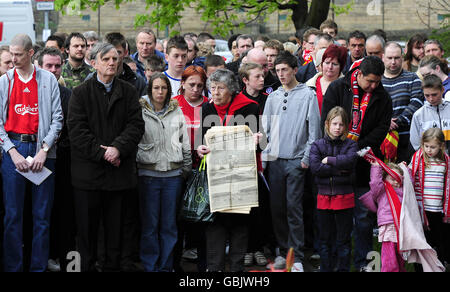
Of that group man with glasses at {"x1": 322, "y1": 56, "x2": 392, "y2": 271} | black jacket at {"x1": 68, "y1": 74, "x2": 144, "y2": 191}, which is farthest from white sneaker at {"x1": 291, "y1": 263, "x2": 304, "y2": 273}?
black jacket at {"x1": 68, "y1": 74, "x2": 144, "y2": 191}

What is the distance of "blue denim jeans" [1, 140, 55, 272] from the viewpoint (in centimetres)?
727

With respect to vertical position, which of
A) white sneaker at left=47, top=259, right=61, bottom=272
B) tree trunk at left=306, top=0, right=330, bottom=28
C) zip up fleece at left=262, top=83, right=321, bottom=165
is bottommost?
white sneaker at left=47, top=259, right=61, bottom=272

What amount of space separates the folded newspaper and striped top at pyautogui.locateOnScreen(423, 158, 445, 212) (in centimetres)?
180

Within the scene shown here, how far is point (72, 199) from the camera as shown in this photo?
802 centimetres

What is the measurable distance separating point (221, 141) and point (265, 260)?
5.51 ft

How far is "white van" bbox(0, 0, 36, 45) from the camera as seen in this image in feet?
69.5

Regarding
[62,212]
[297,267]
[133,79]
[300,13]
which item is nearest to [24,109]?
[62,212]

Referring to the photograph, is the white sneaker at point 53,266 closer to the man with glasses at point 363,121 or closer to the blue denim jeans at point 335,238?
the blue denim jeans at point 335,238

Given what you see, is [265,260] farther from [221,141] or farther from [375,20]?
[375,20]

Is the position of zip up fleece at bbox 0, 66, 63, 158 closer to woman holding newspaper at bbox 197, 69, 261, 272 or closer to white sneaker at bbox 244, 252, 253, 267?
woman holding newspaper at bbox 197, 69, 261, 272

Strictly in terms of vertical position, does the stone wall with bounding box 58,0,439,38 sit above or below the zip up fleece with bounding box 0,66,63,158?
above

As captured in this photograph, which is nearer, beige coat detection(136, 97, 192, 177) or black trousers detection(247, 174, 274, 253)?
beige coat detection(136, 97, 192, 177)

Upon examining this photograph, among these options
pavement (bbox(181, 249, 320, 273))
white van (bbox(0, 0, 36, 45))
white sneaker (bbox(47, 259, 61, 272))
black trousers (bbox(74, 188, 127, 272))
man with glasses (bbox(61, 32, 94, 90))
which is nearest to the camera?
black trousers (bbox(74, 188, 127, 272))

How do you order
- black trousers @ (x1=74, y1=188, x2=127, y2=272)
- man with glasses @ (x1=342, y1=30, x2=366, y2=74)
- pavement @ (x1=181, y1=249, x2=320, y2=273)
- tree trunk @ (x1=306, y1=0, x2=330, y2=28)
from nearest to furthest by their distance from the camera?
black trousers @ (x1=74, y1=188, x2=127, y2=272), pavement @ (x1=181, y1=249, x2=320, y2=273), man with glasses @ (x1=342, y1=30, x2=366, y2=74), tree trunk @ (x1=306, y1=0, x2=330, y2=28)
